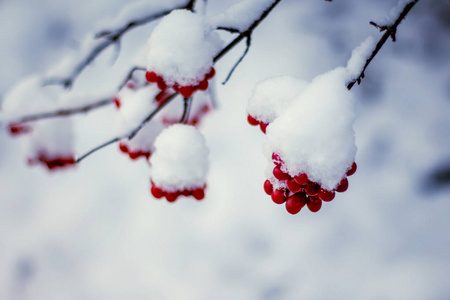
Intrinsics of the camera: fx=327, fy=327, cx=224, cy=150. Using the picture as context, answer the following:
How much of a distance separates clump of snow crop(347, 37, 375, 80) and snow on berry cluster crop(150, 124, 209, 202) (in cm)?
65

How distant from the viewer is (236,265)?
2926mm

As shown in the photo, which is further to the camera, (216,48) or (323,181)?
(216,48)

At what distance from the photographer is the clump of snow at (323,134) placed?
0.74 m

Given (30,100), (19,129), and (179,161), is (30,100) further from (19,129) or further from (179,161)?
(179,161)

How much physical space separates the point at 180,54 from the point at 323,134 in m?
0.54

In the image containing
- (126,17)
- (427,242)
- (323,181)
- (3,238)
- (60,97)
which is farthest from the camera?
(3,238)

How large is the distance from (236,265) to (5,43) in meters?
3.65

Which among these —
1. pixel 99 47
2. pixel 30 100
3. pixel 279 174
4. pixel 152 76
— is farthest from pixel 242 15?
pixel 30 100

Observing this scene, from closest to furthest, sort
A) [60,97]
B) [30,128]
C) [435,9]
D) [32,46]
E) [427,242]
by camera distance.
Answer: [60,97], [30,128], [427,242], [435,9], [32,46]

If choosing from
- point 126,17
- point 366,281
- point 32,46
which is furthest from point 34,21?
point 366,281

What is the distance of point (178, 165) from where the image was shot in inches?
47.2

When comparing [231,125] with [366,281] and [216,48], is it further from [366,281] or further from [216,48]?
[216,48]

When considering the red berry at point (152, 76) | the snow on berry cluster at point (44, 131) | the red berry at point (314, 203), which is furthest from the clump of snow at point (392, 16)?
the snow on berry cluster at point (44, 131)

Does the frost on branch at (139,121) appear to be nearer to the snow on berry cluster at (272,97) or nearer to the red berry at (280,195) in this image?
the snow on berry cluster at (272,97)
